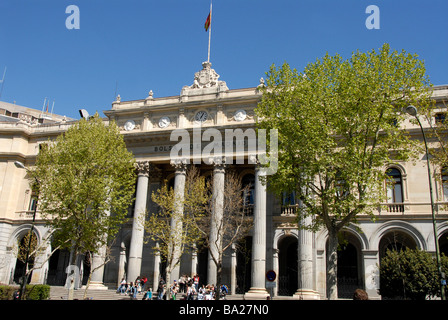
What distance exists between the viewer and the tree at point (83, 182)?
2634 centimetres

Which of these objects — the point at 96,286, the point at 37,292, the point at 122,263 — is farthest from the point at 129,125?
the point at 37,292

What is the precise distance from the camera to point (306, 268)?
28.4 m

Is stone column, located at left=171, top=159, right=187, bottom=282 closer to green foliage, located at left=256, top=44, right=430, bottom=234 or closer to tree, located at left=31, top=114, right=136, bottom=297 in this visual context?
tree, located at left=31, top=114, right=136, bottom=297

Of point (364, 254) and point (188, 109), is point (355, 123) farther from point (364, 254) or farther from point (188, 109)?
point (188, 109)

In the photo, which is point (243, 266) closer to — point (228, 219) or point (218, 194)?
point (218, 194)

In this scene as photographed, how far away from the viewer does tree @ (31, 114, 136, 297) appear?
26.3 m

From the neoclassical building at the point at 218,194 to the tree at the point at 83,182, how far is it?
4.37m

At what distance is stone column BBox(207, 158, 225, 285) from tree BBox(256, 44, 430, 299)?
872 centimetres

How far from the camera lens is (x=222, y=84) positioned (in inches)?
1405

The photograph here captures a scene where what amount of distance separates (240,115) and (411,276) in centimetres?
1764

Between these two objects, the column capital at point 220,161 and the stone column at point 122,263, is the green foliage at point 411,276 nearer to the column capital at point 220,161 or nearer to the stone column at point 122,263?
the column capital at point 220,161

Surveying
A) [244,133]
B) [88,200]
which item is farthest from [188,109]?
[88,200]

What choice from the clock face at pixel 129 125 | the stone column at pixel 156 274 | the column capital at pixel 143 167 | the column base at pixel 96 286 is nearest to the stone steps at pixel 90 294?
the column base at pixel 96 286
